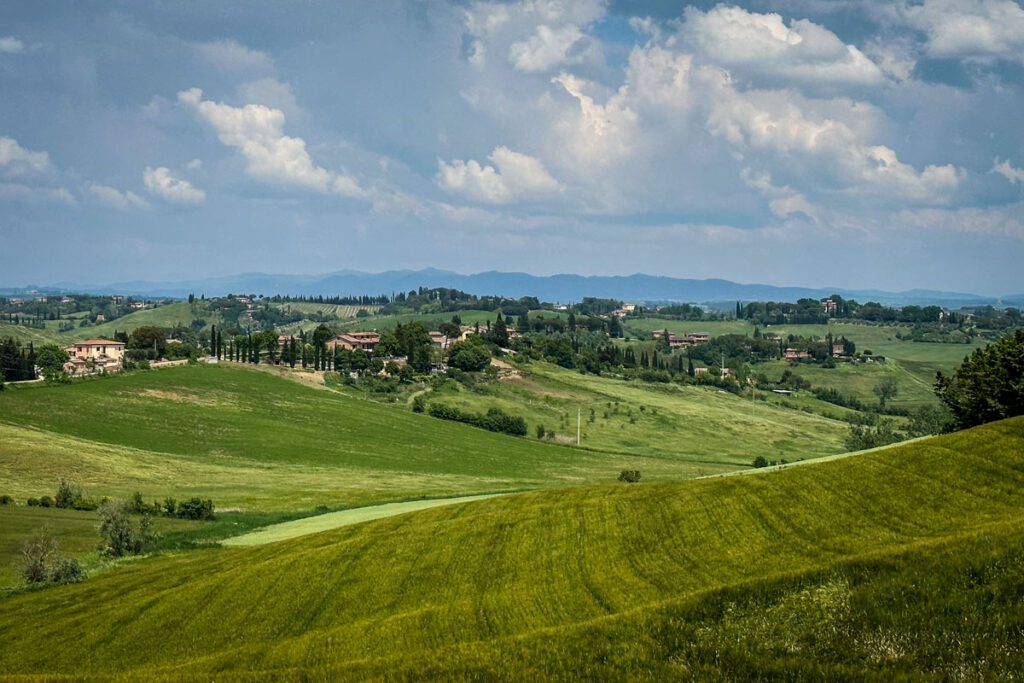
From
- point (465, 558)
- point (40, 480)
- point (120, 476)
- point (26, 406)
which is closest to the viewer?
point (465, 558)

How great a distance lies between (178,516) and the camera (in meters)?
75.7

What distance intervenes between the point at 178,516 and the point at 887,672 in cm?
6898

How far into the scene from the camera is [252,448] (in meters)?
121

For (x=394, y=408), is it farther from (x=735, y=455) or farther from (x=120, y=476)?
(x=120, y=476)

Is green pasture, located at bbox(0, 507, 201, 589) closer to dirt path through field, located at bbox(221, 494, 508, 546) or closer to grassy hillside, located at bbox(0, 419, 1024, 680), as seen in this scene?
dirt path through field, located at bbox(221, 494, 508, 546)

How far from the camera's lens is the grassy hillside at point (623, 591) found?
776 inches

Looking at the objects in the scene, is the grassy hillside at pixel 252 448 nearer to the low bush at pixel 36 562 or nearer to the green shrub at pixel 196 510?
the green shrub at pixel 196 510

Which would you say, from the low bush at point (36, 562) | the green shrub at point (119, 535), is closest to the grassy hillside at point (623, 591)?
the low bush at point (36, 562)

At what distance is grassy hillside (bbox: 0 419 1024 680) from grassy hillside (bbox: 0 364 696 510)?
45144mm

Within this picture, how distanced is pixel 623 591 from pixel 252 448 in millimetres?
99539

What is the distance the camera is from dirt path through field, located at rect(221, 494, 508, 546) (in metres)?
60.6

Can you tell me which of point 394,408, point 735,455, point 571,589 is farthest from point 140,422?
point 571,589

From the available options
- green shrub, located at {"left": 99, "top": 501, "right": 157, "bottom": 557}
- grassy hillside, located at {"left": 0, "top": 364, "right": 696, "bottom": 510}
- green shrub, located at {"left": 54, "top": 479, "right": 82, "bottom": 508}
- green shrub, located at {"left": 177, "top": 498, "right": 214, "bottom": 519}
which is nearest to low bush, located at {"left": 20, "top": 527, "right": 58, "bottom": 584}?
green shrub, located at {"left": 99, "top": 501, "right": 157, "bottom": 557}

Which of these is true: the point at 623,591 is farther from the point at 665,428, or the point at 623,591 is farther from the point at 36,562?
the point at 665,428
